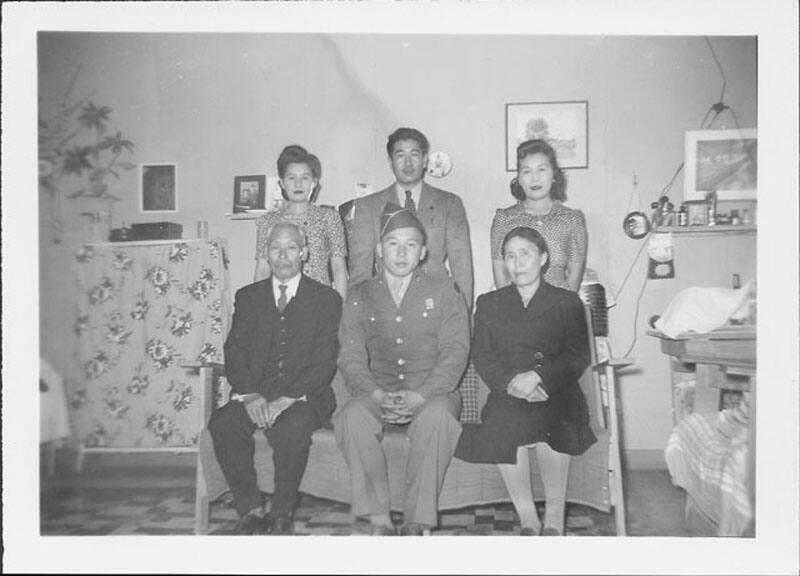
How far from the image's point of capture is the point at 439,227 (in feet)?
8.60

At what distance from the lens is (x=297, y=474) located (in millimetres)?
2549

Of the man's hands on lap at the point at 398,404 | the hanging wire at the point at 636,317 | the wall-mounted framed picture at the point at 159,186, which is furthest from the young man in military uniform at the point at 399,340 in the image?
the wall-mounted framed picture at the point at 159,186

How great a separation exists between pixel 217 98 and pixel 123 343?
2.76 ft

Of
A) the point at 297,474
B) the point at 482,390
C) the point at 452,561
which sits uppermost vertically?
the point at 482,390

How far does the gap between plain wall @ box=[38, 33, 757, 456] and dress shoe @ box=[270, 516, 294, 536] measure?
808 mm

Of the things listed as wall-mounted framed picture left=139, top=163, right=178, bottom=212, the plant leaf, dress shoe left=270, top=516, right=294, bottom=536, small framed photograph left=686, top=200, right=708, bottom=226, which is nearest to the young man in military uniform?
dress shoe left=270, top=516, right=294, bottom=536

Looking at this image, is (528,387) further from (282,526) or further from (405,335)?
(282,526)

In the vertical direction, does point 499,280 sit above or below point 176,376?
above

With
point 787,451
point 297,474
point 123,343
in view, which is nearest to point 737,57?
point 787,451

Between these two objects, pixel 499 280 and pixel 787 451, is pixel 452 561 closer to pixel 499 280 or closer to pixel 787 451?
pixel 499 280

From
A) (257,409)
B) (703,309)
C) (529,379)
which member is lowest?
(257,409)

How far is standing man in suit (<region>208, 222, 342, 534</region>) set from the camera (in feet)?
8.41

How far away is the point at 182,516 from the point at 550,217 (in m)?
1.51

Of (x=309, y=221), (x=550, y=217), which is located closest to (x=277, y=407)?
(x=309, y=221)
